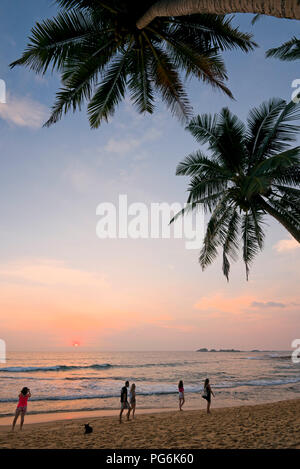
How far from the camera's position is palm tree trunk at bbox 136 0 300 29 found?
3.99 meters

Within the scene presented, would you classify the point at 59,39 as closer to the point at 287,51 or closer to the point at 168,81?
the point at 168,81

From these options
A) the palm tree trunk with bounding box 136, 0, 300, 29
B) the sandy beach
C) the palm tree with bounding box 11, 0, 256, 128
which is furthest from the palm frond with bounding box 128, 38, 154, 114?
the sandy beach

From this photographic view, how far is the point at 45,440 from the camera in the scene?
1009 centimetres

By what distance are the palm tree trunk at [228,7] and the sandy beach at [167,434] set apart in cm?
830

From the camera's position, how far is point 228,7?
4.69 meters

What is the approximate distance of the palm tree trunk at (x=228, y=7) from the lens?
3990 mm

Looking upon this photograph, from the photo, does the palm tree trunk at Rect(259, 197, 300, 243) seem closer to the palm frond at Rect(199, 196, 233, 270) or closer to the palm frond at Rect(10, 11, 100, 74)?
the palm frond at Rect(199, 196, 233, 270)

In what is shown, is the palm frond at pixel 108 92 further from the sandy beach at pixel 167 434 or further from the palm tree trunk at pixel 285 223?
the sandy beach at pixel 167 434

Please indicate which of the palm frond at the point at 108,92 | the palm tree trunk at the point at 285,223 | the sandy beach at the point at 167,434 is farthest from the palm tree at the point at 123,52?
the sandy beach at the point at 167,434

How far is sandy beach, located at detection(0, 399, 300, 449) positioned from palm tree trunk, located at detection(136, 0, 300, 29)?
8295 mm

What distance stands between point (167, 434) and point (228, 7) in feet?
35.5

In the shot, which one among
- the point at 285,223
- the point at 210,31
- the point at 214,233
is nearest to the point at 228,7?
the point at 210,31

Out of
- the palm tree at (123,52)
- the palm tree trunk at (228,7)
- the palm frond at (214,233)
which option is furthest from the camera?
the palm frond at (214,233)
